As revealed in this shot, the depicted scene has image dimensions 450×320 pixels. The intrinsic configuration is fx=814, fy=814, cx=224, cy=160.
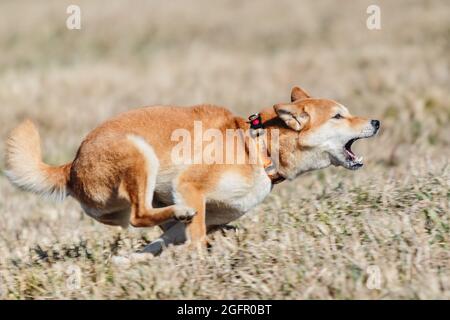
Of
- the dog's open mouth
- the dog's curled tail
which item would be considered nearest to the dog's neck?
the dog's open mouth

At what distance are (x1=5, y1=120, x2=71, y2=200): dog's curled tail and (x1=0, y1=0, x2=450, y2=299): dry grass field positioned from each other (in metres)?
0.53

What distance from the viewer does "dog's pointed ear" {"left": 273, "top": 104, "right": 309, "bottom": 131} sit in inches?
233

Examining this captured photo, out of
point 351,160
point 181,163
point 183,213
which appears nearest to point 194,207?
point 183,213

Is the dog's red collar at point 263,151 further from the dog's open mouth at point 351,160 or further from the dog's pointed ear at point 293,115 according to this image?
the dog's open mouth at point 351,160

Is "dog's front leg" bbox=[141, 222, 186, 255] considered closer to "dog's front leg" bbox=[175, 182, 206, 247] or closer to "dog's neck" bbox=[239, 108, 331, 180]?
"dog's front leg" bbox=[175, 182, 206, 247]

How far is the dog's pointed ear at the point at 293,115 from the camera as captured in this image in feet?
19.4

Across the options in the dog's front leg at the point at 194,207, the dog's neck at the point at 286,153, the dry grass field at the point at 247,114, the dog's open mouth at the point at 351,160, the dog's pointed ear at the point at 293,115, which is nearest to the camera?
the dry grass field at the point at 247,114

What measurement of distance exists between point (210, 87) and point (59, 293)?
1017 centimetres

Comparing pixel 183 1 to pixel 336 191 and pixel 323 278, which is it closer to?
pixel 336 191

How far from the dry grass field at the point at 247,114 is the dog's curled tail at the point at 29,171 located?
533mm

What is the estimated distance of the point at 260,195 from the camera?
19.0ft

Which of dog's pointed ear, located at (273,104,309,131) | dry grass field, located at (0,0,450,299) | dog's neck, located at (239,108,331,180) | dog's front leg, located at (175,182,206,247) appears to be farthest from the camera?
dog's neck, located at (239,108,331,180)

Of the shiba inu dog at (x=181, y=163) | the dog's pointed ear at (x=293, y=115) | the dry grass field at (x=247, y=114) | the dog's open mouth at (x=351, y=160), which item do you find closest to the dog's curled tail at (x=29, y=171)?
the shiba inu dog at (x=181, y=163)
